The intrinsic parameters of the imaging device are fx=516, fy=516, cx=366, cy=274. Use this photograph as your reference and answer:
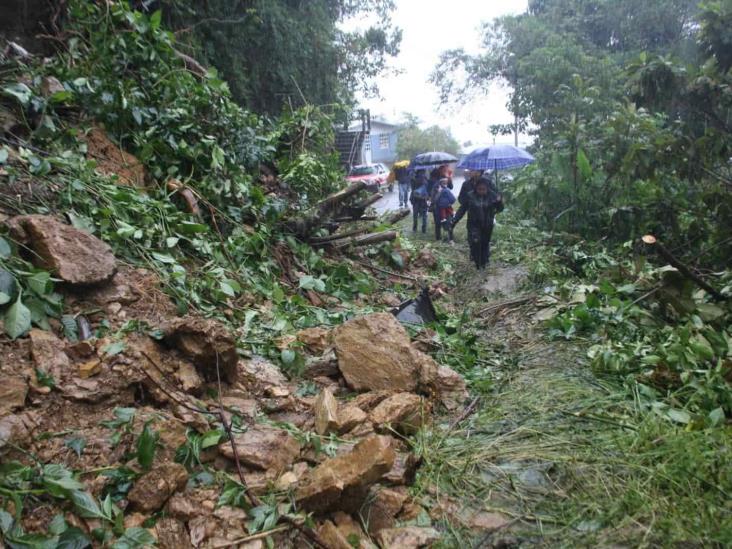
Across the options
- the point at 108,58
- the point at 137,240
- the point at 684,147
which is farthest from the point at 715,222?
the point at 108,58

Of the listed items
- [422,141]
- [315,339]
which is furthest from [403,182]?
[422,141]

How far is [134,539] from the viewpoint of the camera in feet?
5.35

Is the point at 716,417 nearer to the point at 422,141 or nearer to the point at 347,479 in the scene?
the point at 347,479

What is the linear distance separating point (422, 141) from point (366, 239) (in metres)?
31.9

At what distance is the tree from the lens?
1393 inches

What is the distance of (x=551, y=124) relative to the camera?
1435 centimetres

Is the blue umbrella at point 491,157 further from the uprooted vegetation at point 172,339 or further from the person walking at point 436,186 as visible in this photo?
the uprooted vegetation at point 172,339

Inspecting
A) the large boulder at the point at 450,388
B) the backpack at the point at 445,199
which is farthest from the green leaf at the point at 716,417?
the backpack at the point at 445,199

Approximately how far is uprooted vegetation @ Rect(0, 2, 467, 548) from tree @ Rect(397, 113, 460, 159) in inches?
1207

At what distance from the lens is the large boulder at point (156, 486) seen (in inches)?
70.0

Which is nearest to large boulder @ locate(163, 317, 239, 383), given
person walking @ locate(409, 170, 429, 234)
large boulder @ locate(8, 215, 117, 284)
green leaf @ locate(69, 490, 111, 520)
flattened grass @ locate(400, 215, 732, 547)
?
large boulder @ locate(8, 215, 117, 284)

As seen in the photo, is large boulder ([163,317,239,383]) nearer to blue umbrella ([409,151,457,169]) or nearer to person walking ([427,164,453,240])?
person walking ([427,164,453,240])

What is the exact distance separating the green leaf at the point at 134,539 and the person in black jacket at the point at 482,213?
5828mm

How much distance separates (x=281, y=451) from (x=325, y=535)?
46cm
